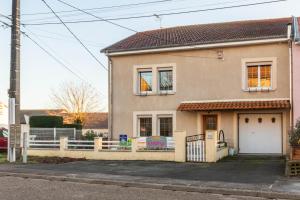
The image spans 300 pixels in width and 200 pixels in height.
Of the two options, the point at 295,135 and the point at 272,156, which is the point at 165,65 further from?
the point at 295,135

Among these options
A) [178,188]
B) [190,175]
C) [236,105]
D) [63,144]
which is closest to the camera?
[178,188]

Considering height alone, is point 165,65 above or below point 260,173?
above

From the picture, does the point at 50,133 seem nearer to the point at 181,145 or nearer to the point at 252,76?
the point at 181,145

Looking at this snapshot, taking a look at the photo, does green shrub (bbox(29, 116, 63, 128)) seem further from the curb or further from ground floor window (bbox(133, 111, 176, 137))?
the curb

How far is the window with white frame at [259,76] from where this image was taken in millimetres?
20469

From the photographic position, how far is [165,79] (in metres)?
22.5

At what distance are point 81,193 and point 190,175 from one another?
4.13 meters

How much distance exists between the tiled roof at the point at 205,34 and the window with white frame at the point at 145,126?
11.9 ft

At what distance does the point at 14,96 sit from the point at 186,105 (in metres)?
7.85

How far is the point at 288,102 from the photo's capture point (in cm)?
1944

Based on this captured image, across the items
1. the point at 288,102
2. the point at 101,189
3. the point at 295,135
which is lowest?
the point at 101,189

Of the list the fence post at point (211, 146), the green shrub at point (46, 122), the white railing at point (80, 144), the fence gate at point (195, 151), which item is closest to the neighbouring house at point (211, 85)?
the white railing at point (80, 144)

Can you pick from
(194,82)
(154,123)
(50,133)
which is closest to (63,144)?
(50,133)

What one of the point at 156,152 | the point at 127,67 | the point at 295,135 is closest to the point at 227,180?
the point at 295,135
